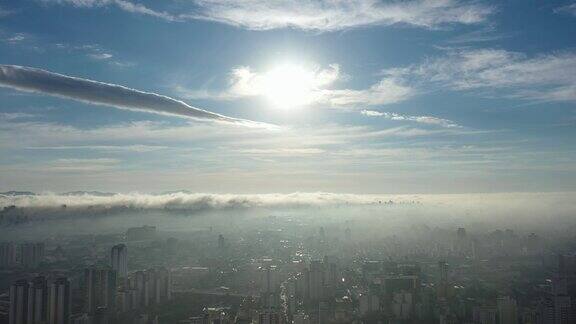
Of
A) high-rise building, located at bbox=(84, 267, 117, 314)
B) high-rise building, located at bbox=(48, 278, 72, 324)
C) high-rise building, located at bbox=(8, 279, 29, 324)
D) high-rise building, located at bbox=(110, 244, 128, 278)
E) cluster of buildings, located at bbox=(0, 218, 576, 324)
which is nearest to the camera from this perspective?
high-rise building, located at bbox=(8, 279, 29, 324)

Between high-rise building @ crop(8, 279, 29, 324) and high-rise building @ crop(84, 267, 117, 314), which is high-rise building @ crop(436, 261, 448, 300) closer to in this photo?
high-rise building @ crop(84, 267, 117, 314)

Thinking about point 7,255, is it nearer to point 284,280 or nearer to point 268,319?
point 284,280

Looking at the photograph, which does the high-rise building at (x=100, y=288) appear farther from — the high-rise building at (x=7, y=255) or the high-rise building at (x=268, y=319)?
the high-rise building at (x=7, y=255)

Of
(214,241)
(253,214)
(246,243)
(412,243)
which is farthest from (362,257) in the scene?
(253,214)

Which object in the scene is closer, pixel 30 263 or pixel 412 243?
pixel 30 263

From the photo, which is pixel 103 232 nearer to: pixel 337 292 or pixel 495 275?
pixel 337 292

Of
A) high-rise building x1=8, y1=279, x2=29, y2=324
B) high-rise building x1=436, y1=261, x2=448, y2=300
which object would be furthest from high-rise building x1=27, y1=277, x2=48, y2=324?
high-rise building x1=436, y1=261, x2=448, y2=300
